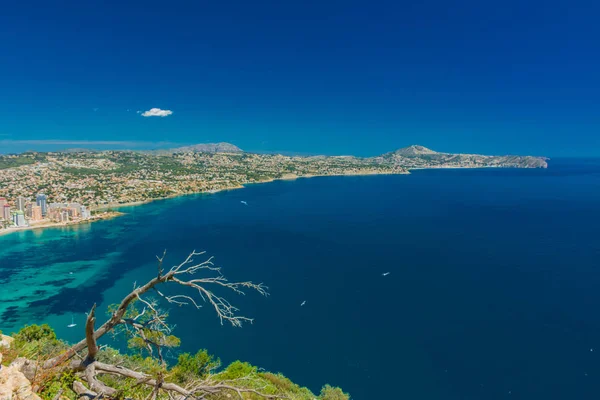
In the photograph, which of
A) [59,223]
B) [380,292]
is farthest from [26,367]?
[59,223]

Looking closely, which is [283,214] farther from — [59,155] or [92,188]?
[59,155]

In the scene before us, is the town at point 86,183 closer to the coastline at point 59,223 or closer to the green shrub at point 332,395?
the coastline at point 59,223

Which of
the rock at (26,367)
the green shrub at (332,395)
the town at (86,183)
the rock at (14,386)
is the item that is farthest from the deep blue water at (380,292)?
the rock at (14,386)

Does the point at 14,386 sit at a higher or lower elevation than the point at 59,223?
higher

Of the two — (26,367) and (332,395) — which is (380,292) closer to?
(332,395)

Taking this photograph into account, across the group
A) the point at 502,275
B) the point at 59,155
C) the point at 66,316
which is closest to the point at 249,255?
the point at 66,316

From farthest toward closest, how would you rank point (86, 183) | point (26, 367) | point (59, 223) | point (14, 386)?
point (86, 183), point (59, 223), point (26, 367), point (14, 386)

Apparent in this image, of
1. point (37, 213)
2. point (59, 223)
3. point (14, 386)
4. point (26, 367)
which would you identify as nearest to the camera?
point (14, 386)

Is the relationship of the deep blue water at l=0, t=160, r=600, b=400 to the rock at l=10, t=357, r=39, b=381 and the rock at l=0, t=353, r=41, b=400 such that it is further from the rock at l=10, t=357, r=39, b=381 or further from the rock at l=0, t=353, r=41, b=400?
the rock at l=0, t=353, r=41, b=400
